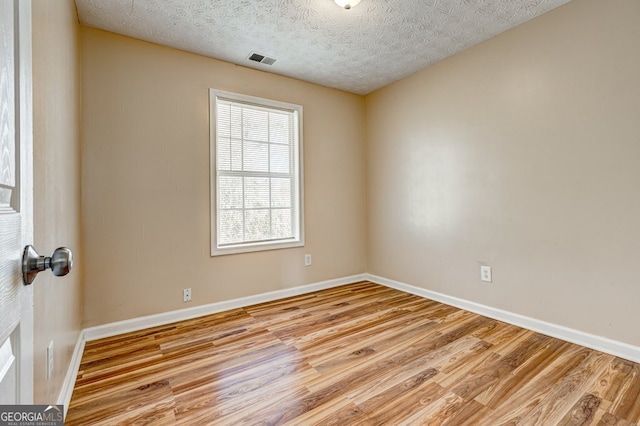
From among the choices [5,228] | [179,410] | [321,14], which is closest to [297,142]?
[321,14]

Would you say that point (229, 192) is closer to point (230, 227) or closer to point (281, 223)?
point (230, 227)

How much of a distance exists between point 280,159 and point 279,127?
0.36 meters

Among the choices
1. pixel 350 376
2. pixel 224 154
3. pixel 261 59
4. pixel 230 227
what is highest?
pixel 261 59

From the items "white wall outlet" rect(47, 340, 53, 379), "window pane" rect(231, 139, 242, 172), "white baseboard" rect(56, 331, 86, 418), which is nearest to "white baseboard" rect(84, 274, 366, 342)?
"white baseboard" rect(56, 331, 86, 418)

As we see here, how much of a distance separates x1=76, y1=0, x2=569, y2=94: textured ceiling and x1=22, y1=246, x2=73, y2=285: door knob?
221cm

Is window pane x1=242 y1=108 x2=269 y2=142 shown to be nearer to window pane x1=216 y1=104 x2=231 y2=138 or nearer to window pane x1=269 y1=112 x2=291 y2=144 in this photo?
window pane x1=269 y1=112 x2=291 y2=144

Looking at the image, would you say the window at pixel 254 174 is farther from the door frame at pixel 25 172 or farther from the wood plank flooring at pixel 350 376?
the door frame at pixel 25 172

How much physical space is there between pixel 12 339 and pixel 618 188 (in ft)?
9.71

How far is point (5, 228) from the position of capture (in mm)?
485

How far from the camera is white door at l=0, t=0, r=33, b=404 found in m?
0.49

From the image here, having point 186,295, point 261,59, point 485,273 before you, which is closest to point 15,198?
point 186,295

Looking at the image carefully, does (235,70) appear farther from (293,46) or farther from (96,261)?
(96,261)

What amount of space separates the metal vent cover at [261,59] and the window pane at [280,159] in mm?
847

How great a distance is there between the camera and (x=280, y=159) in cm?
340
